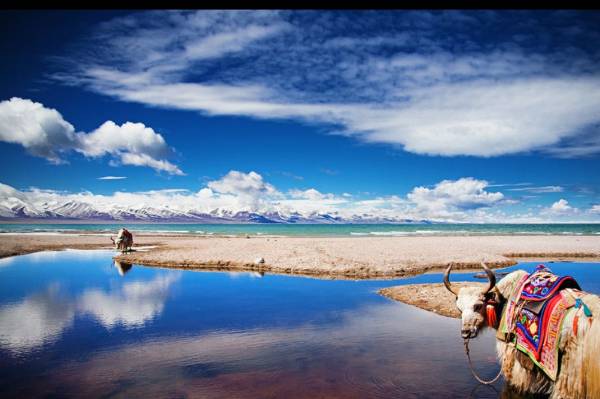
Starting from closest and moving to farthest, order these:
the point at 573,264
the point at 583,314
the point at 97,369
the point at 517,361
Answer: the point at 583,314, the point at 517,361, the point at 97,369, the point at 573,264

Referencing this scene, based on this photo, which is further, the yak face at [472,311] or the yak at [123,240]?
the yak at [123,240]

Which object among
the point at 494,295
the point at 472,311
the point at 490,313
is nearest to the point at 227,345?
the point at 472,311

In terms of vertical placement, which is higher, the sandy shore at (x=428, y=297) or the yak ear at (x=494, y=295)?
the yak ear at (x=494, y=295)

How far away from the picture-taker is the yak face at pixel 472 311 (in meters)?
6.25

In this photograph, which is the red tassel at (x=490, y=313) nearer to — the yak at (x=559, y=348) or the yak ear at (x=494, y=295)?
the yak at (x=559, y=348)

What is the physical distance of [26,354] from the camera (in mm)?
8320

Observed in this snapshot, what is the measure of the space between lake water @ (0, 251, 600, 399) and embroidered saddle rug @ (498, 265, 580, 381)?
142 cm

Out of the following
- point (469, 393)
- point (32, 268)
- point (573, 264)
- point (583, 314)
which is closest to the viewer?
point (583, 314)

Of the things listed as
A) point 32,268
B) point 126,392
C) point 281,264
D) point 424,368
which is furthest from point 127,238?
point 424,368

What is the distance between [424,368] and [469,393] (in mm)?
1080

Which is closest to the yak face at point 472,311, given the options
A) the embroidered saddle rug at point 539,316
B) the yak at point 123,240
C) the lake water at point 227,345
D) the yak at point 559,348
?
the yak at point 559,348

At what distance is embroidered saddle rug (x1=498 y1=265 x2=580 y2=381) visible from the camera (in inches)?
212

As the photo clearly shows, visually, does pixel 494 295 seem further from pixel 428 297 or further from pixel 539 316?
pixel 428 297
